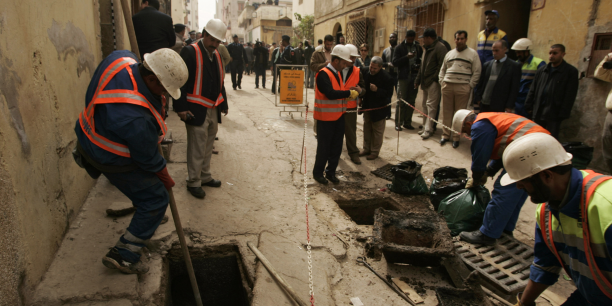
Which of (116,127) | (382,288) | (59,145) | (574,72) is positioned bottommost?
(382,288)

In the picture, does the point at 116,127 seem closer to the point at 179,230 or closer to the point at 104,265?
the point at 179,230

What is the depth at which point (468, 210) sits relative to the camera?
12.9 feet

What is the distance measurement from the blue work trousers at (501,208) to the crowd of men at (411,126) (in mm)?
10

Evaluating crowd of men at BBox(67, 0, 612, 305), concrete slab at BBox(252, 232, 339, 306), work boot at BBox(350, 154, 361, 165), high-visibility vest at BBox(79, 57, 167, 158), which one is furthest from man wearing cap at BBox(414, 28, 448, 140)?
high-visibility vest at BBox(79, 57, 167, 158)

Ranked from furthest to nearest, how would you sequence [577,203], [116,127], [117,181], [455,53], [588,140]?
[455,53]
[588,140]
[117,181]
[116,127]
[577,203]

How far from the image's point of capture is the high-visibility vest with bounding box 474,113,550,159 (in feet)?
10.3

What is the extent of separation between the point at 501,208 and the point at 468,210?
0.44 m

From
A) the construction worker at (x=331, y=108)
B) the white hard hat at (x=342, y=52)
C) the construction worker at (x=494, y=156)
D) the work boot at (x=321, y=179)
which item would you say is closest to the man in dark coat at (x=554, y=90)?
the construction worker at (x=494, y=156)

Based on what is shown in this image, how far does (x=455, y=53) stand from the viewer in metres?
6.46

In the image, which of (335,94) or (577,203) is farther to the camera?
(335,94)

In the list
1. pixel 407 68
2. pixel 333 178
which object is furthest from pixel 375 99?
pixel 407 68

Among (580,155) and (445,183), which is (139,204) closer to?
(445,183)

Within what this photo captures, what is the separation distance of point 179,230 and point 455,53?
5690 mm

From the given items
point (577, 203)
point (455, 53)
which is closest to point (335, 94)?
point (455, 53)
